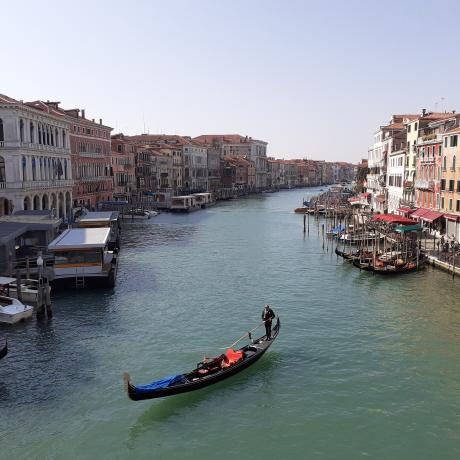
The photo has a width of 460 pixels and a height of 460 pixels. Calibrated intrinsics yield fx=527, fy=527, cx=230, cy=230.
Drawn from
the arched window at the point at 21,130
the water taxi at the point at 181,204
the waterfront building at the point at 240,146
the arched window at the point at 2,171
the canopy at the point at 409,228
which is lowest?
the water taxi at the point at 181,204

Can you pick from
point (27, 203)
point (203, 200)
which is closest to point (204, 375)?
point (27, 203)

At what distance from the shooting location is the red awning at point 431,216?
29219mm

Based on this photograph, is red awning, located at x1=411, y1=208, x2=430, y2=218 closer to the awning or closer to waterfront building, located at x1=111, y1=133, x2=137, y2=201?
the awning

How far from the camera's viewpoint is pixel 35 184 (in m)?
34.8

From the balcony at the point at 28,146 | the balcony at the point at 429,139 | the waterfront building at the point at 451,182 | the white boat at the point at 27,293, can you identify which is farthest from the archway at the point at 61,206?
the waterfront building at the point at 451,182

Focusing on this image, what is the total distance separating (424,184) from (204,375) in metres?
24.6

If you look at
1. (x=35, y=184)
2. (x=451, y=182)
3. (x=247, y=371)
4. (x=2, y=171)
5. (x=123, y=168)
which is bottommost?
(x=247, y=371)

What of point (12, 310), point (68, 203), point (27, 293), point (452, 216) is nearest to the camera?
point (12, 310)

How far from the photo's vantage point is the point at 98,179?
55.4 meters

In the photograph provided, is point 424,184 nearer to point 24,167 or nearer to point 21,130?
point 24,167

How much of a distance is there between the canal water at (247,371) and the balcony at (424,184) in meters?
9.30

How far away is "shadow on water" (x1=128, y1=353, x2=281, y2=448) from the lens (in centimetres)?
1101

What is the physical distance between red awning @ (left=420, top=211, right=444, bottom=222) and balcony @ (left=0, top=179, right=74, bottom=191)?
24.4 m

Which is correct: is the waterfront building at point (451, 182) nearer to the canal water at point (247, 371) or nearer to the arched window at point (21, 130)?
the canal water at point (247, 371)
